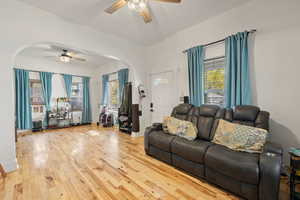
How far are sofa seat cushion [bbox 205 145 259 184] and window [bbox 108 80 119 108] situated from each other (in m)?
4.77

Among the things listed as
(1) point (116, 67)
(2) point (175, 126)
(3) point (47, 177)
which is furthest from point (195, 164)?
(1) point (116, 67)

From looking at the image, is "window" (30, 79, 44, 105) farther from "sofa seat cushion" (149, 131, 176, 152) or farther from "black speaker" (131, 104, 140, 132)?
"sofa seat cushion" (149, 131, 176, 152)

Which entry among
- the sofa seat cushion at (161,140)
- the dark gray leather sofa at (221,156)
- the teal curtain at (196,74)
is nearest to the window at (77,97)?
the dark gray leather sofa at (221,156)

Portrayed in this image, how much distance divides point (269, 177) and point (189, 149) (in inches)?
Result: 36.8

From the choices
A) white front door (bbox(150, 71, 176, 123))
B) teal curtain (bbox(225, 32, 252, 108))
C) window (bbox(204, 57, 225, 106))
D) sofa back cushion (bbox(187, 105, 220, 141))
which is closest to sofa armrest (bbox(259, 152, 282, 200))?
sofa back cushion (bbox(187, 105, 220, 141))

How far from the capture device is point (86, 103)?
6.46m

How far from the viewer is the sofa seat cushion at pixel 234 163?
1.48 meters

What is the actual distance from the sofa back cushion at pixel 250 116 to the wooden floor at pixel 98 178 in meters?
1.11

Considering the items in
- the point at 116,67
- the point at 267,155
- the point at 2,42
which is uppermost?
the point at 116,67

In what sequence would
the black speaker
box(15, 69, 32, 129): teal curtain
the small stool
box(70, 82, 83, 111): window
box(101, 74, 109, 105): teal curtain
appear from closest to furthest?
the black speaker < box(15, 69, 32, 129): teal curtain < the small stool < box(101, 74, 109, 105): teal curtain < box(70, 82, 83, 111): window

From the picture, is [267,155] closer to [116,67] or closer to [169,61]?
[169,61]

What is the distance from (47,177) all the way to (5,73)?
1831 mm

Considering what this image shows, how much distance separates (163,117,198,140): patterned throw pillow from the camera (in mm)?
2458

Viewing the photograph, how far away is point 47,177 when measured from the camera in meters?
2.08
